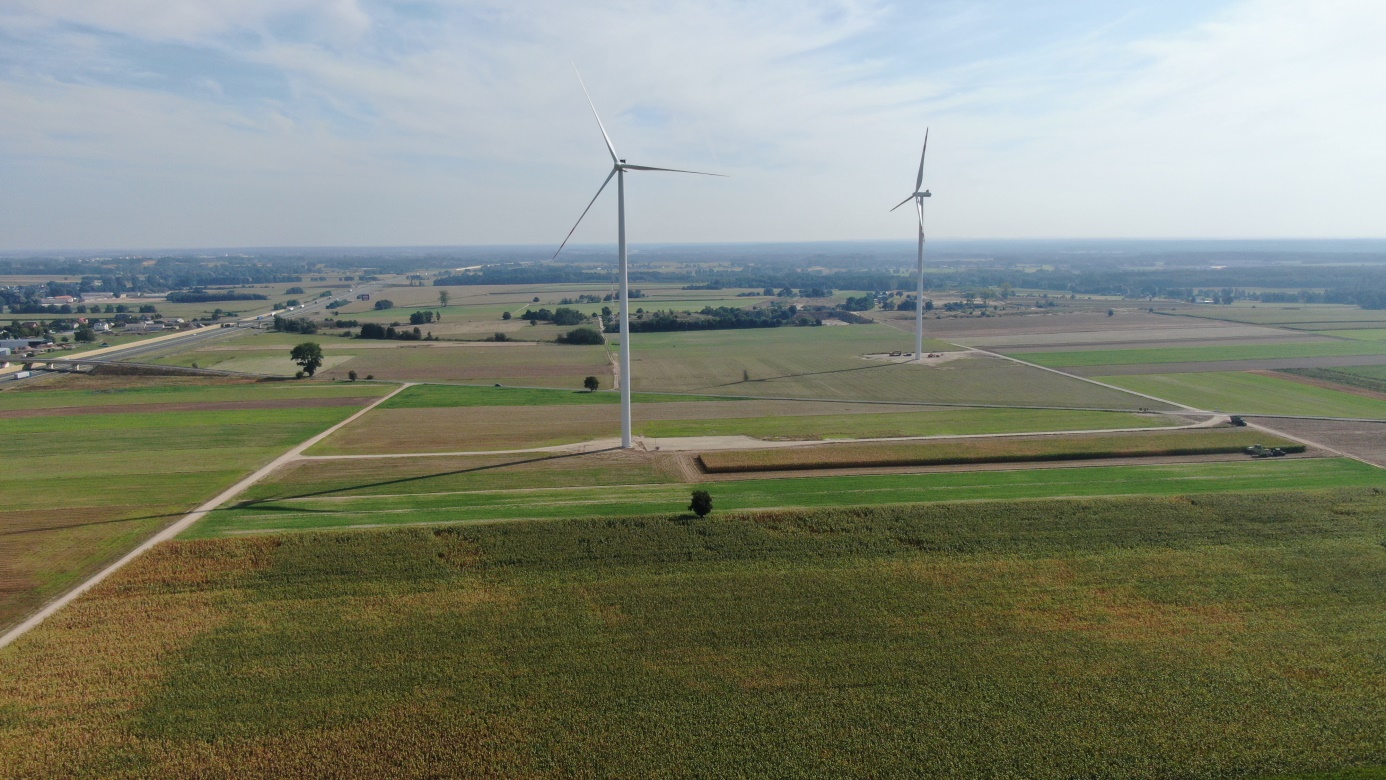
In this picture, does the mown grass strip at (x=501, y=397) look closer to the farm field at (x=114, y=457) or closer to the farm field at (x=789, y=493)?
the farm field at (x=114, y=457)

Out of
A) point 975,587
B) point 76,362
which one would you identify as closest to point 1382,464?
point 975,587

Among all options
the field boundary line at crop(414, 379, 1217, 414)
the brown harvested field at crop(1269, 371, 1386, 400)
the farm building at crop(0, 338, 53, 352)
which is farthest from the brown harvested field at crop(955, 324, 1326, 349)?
the farm building at crop(0, 338, 53, 352)

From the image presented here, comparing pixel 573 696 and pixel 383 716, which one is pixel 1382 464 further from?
pixel 383 716

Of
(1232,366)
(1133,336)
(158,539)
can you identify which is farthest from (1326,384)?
(158,539)

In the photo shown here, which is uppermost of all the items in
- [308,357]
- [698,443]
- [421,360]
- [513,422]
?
[308,357]

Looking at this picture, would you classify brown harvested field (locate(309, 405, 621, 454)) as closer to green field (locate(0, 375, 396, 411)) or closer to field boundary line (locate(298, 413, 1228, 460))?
field boundary line (locate(298, 413, 1228, 460))

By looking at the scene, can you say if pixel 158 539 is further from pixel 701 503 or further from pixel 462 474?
pixel 701 503
